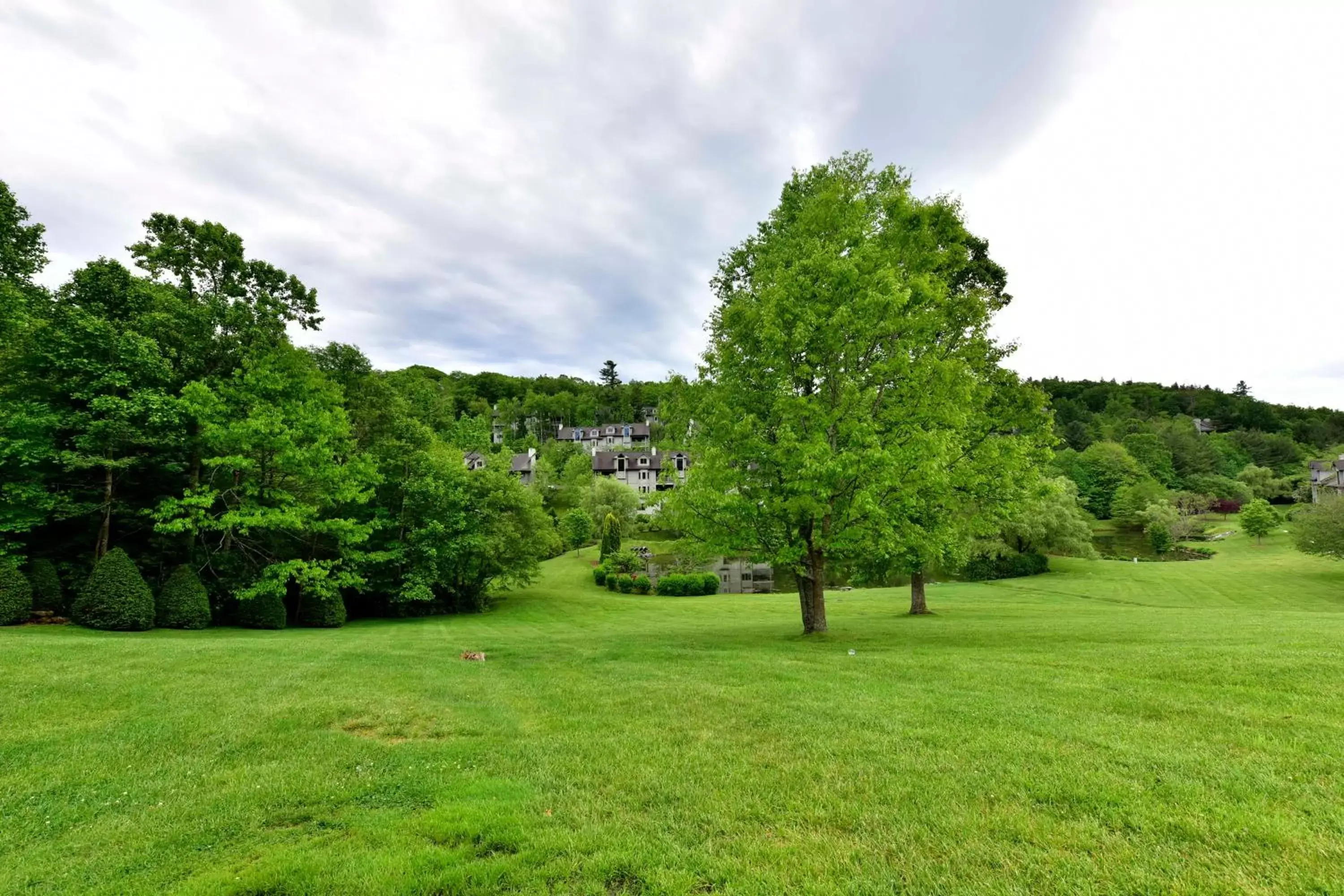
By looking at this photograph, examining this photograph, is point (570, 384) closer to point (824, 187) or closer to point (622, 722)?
point (824, 187)

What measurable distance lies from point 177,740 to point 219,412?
1816cm

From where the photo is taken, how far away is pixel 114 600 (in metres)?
18.2

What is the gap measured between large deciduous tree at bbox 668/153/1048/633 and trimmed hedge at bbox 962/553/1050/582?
2708 cm

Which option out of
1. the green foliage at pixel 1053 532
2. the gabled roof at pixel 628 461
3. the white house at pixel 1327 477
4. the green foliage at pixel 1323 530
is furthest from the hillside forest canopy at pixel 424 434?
the gabled roof at pixel 628 461

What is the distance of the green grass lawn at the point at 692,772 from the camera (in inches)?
151

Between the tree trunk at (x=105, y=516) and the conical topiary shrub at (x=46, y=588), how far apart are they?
47.0 inches

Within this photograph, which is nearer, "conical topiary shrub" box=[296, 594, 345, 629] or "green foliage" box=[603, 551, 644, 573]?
"conical topiary shrub" box=[296, 594, 345, 629]

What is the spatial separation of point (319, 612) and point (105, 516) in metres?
7.85

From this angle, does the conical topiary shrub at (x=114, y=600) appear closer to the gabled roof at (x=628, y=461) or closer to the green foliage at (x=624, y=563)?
the green foliage at (x=624, y=563)

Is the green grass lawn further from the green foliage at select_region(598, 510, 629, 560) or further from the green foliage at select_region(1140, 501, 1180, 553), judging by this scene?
the green foliage at select_region(1140, 501, 1180, 553)

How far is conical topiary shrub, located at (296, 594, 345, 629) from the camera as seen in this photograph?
79.2 feet

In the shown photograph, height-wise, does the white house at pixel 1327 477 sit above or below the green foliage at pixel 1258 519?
above

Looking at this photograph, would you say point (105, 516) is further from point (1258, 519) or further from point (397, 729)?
point (1258, 519)

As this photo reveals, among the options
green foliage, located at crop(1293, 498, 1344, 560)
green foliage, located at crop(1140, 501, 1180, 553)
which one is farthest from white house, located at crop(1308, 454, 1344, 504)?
green foliage, located at crop(1293, 498, 1344, 560)
